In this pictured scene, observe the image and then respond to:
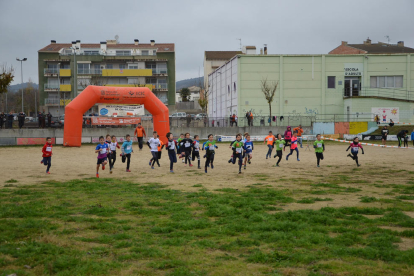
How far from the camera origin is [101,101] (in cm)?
3325

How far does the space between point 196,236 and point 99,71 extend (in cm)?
6636

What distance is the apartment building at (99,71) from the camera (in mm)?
69562

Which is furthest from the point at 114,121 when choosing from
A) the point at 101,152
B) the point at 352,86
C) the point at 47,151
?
the point at 352,86

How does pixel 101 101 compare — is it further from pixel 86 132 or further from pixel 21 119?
pixel 21 119

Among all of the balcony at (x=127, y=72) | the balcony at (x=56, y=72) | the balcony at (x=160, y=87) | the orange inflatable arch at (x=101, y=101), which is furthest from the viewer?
the balcony at (x=160, y=87)

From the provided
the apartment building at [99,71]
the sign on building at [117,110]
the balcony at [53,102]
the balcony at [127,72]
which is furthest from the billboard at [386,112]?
the balcony at [53,102]

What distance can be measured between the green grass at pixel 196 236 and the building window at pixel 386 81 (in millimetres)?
42678

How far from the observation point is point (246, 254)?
6.41 metres

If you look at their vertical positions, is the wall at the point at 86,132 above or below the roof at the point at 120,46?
below

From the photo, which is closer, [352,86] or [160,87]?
[352,86]

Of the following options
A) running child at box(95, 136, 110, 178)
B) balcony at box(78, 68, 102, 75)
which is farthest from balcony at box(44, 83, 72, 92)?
running child at box(95, 136, 110, 178)

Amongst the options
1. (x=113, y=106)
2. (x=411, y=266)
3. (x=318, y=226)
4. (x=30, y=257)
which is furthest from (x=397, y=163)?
(x=113, y=106)

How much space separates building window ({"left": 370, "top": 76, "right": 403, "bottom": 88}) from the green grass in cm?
4268

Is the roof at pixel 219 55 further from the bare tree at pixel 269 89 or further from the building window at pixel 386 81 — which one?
the building window at pixel 386 81
